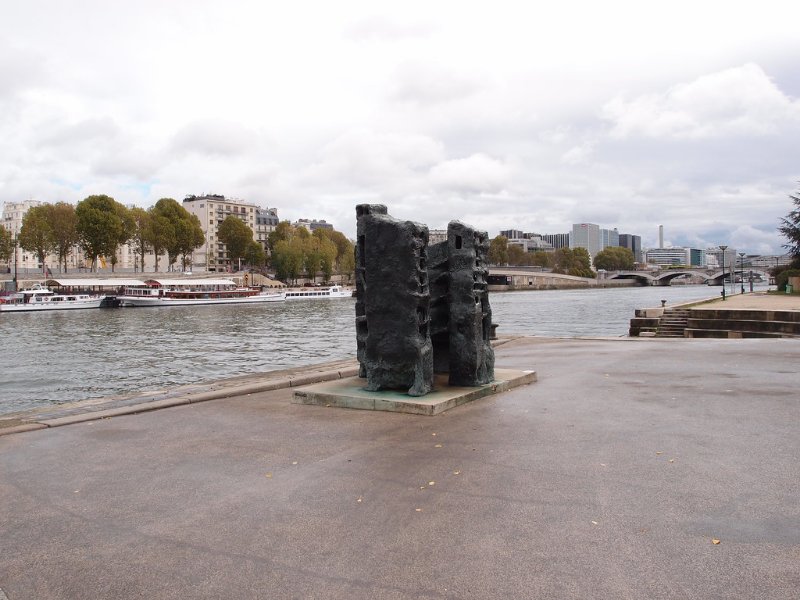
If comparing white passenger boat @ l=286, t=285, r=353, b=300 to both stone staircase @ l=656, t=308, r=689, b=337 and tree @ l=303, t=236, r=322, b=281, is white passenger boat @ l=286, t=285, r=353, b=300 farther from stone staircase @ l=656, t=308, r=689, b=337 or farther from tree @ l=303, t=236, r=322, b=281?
stone staircase @ l=656, t=308, r=689, b=337

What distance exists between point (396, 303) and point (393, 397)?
1.37m

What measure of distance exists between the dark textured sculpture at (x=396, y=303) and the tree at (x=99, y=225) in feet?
297

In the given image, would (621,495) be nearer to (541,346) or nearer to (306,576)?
(306,576)

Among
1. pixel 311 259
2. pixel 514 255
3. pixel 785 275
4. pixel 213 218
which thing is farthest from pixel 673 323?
pixel 514 255

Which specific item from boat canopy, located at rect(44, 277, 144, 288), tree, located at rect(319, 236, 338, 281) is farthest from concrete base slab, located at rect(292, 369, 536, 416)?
tree, located at rect(319, 236, 338, 281)

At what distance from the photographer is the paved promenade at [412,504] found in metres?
4.14

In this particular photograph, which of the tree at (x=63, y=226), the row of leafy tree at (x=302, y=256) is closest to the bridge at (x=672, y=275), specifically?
the row of leafy tree at (x=302, y=256)

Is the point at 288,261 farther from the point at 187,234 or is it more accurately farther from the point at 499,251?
the point at 499,251

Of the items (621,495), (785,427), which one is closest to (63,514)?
(621,495)

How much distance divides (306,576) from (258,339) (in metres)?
34.1

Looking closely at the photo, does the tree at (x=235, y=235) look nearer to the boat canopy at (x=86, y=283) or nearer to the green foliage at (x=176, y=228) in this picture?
the green foliage at (x=176, y=228)

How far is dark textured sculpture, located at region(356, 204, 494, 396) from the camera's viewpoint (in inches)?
372

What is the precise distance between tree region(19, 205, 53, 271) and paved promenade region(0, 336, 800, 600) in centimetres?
9636

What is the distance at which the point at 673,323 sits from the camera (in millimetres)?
28812
